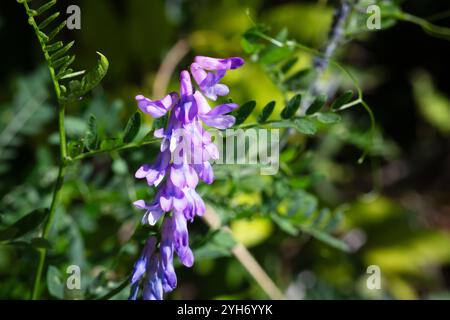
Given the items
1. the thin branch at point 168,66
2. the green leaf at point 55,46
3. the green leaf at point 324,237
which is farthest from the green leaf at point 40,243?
the thin branch at point 168,66

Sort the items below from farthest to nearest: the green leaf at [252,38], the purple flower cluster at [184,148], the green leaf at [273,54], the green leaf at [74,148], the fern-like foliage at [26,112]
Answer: the fern-like foliage at [26,112]
the green leaf at [273,54]
the green leaf at [252,38]
the green leaf at [74,148]
the purple flower cluster at [184,148]

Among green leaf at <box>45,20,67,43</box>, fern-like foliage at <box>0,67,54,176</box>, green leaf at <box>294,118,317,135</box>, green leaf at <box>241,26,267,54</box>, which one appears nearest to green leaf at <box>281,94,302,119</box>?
green leaf at <box>294,118,317,135</box>

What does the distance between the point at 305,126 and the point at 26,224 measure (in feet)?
1.62

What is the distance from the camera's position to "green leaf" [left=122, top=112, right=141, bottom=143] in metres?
1.09

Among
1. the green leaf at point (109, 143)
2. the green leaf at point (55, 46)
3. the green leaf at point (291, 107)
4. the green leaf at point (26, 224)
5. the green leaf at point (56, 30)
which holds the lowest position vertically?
the green leaf at point (26, 224)

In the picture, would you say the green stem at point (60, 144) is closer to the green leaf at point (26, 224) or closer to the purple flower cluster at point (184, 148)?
the green leaf at point (26, 224)

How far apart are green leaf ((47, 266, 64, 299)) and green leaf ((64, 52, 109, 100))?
38cm

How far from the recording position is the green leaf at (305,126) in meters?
1.11

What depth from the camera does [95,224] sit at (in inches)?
68.7

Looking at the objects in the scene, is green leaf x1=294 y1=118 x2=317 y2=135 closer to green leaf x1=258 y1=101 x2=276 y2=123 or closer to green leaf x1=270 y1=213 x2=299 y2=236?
green leaf x1=258 y1=101 x2=276 y2=123

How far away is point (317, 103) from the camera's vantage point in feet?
3.76

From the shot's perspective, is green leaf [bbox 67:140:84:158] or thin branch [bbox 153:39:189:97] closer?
green leaf [bbox 67:140:84:158]

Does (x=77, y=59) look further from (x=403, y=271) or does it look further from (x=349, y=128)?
(x=403, y=271)

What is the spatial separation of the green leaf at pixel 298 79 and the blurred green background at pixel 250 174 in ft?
0.40
